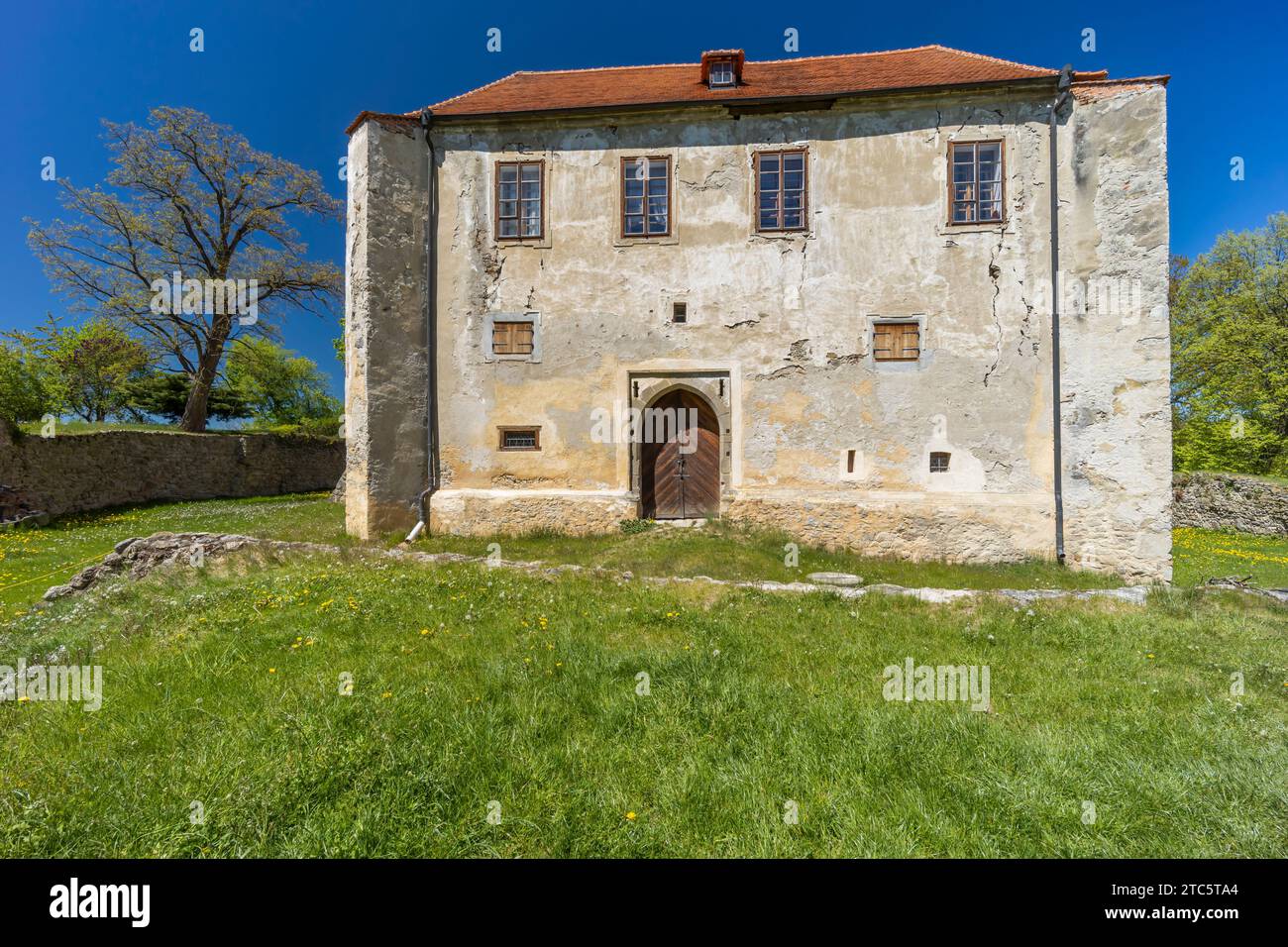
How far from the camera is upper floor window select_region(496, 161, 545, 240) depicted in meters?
12.4

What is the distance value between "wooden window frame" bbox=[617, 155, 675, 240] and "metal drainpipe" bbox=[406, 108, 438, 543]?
4.69 metres

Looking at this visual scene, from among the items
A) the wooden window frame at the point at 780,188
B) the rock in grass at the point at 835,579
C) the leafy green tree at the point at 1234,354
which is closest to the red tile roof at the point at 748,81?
the wooden window frame at the point at 780,188

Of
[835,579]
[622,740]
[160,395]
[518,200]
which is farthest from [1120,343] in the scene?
[160,395]

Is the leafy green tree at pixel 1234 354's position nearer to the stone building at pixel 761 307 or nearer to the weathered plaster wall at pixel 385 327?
the stone building at pixel 761 307

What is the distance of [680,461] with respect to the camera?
1252 cm

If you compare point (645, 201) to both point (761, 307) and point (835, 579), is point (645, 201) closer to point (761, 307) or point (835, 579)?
point (761, 307)

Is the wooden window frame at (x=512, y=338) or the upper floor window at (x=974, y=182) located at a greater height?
the upper floor window at (x=974, y=182)

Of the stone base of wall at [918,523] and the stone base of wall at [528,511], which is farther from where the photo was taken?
the stone base of wall at [528,511]

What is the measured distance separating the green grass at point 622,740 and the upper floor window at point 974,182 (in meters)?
9.56

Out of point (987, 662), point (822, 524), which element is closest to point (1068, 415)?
point (822, 524)

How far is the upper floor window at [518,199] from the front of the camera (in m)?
12.4

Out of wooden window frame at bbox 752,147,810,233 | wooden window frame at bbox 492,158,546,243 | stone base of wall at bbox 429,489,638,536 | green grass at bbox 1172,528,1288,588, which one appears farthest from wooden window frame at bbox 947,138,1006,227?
stone base of wall at bbox 429,489,638,536

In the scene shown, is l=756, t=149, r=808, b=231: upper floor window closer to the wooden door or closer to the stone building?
the stone building

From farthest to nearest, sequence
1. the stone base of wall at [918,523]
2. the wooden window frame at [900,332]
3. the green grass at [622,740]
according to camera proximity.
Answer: the wooden window frame at [900,332]
the stone base of wall at [918,523]
the green grass at [622,740]
